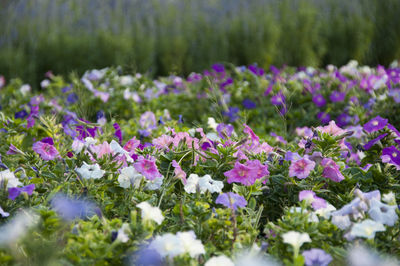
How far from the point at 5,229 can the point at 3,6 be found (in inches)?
285

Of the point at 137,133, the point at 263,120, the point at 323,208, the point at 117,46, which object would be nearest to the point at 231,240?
the point at 323,208

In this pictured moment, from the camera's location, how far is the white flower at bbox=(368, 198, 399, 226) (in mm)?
1277

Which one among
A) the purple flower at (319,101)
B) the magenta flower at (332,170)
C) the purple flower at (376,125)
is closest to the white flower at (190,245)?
the magenta flower at (332,170)

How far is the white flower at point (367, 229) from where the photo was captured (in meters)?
1.21

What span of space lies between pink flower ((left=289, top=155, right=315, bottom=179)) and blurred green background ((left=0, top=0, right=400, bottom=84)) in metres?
4.20

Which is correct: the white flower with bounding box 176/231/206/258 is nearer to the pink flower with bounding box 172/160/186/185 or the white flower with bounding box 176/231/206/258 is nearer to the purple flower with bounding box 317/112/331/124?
the pink flower with bounding box 172/160/186/185

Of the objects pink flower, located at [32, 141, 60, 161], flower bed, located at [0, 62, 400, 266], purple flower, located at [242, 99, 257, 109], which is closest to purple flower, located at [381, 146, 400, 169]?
flower bed, located at [0, 62, 400, 266]

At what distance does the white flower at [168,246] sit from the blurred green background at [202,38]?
4571 mm

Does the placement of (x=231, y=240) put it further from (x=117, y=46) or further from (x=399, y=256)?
(x=117, y=46)

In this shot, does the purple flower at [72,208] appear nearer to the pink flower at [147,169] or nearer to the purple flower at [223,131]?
the pink flower at [147,169]

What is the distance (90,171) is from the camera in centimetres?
152

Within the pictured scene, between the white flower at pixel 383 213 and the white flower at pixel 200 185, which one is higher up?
the white flower at pixel 383 213

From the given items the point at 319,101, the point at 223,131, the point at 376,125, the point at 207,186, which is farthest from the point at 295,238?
the point at 319,101

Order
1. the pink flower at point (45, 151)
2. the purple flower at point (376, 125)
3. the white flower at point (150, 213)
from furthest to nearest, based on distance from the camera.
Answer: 1. the purple flower at point (376, 125)
2. the pink flower at point (45, 151)
3. the white flower at point (150, 213)
